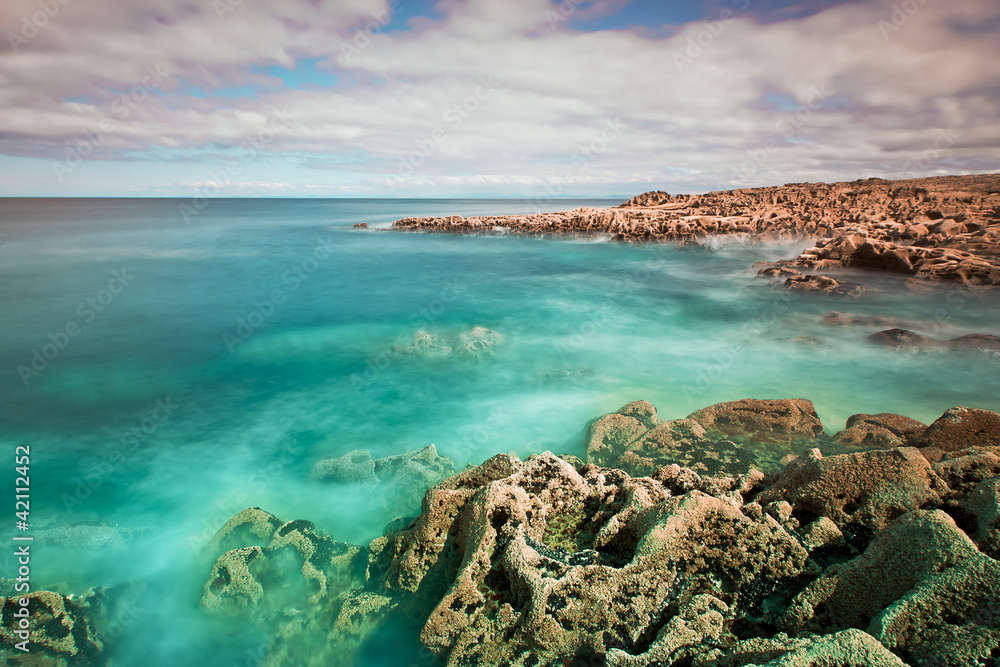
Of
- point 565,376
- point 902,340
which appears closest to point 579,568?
point 565,376

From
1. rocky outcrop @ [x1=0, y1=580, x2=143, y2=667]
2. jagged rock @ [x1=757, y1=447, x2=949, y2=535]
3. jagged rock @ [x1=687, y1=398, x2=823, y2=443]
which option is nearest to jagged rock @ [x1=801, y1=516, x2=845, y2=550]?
jagged rock @ [x1=757, y1=447, x2=949, y2=535]

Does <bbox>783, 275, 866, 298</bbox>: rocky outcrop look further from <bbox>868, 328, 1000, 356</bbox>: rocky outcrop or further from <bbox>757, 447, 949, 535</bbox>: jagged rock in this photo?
<bbox>757, 447, 949, 535</bbox>: jagged rock

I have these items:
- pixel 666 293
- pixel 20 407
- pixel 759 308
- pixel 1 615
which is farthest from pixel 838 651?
pixel 666 293

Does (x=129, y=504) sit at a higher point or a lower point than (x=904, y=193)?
lower

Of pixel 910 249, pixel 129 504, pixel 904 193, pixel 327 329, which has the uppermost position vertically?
pixel 904 193

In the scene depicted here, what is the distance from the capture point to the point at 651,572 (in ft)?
10.1

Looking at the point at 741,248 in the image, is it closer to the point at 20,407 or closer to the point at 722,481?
the point at 722,481

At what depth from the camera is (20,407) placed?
8.68 m

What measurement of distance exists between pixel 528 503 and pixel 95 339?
13988 mm

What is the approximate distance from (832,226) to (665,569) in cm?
3554

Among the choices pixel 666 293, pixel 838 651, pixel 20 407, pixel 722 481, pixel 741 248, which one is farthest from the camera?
pixel 741 248

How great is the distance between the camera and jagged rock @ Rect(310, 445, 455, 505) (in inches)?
239

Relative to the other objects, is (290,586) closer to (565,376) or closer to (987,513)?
(987,513)

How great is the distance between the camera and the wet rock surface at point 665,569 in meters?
2.47
